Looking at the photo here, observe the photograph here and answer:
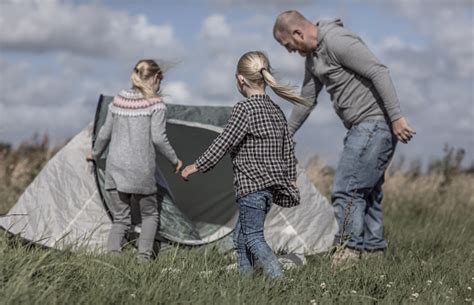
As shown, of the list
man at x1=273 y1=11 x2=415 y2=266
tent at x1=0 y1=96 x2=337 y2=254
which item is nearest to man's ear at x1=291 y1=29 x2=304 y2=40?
man at x1=273 y1=11 x2=415 y2=266

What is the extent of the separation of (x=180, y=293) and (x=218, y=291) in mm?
203

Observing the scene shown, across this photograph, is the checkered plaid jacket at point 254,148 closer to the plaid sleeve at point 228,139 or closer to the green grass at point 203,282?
the plaid sleeve at point 228,139

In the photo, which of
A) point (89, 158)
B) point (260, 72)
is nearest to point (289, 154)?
point (260, 72)

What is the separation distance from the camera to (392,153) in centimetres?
591

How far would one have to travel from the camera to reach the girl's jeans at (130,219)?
229 inches

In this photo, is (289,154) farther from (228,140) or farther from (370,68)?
(370,68)

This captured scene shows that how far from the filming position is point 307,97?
20.5 ft

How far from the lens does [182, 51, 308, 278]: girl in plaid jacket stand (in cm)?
461

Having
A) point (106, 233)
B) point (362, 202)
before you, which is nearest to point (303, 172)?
point (362, 202)

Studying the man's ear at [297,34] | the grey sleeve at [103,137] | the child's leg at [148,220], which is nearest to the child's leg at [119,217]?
the child's leg at [148,220]

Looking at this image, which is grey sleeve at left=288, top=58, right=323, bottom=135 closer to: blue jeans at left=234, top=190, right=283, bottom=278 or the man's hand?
the man's hand

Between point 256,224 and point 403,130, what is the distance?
4.77 ft

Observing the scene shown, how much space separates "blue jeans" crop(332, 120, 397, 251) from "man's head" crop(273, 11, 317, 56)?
71 centimetres

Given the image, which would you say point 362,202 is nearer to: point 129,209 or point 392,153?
point 392,153
